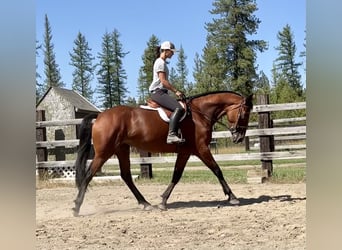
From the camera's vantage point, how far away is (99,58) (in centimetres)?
250

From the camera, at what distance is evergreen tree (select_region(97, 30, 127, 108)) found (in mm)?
2371

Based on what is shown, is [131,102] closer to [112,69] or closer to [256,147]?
[112,69]

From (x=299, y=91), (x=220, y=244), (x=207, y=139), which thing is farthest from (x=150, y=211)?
(x=299, y=91)

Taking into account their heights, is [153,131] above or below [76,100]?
below

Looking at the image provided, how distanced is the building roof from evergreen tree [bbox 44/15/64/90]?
0.21ft

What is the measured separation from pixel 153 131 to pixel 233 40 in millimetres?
796

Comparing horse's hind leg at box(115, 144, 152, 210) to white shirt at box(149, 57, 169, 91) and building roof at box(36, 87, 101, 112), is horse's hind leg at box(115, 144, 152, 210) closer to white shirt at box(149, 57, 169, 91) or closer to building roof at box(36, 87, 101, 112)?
building roof at box(36, 87, 101, 112)

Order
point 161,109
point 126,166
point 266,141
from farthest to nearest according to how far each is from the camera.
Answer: point 266,141 < point 126,166 < point 161,109

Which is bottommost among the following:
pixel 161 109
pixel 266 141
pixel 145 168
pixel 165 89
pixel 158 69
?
pixel 145 168

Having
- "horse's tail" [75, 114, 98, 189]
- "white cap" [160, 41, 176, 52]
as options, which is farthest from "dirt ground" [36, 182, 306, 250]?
"white cap" [160, 41, 176, 52]

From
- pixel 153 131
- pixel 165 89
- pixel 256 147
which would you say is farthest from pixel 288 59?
pixel 256 147

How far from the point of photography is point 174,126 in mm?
2713
